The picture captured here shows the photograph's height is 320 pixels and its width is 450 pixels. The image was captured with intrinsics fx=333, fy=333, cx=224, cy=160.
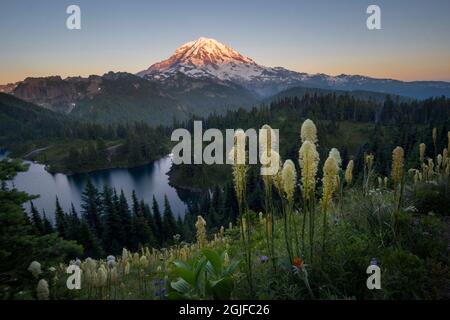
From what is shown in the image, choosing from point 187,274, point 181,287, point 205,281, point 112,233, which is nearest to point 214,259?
point 205,281

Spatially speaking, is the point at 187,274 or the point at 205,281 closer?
the point at 187,274

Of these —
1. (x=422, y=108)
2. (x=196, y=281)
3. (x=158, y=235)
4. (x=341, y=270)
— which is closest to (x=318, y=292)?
(x=341, y=270)

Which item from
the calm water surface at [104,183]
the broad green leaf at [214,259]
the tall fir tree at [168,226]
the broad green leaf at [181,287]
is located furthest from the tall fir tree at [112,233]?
the broad green leaf at [214,259]

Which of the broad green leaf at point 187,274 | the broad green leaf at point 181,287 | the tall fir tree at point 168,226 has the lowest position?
the tall fir tree at point 168,226

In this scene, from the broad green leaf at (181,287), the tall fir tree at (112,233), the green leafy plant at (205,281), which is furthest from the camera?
the tall fir tree at (112,233)

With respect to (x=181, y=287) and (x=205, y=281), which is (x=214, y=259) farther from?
(x=181, y=287)

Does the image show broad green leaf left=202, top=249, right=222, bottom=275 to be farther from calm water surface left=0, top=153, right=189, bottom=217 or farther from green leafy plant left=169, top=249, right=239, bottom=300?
calm water surface left=0, top=153, right=189, bottom=217

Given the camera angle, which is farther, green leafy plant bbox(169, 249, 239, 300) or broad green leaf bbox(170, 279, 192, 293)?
broad green leaf bbox(170, 279, 192, 293)

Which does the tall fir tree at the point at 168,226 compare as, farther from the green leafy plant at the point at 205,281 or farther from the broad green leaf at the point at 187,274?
the broad green leaf at the point at 187,274

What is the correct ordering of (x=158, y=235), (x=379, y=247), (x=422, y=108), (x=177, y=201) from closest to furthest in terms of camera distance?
(x=379, y=247) < (x=158, y=235) < (x=177, y=201) < (x=422, y=108)

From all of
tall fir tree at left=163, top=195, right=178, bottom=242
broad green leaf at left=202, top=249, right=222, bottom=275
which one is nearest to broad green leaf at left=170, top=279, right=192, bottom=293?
broad green leaf at left=202, top=249, right=222, bottom=275

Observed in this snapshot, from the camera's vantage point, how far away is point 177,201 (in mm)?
110125

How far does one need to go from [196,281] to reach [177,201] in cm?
10728
